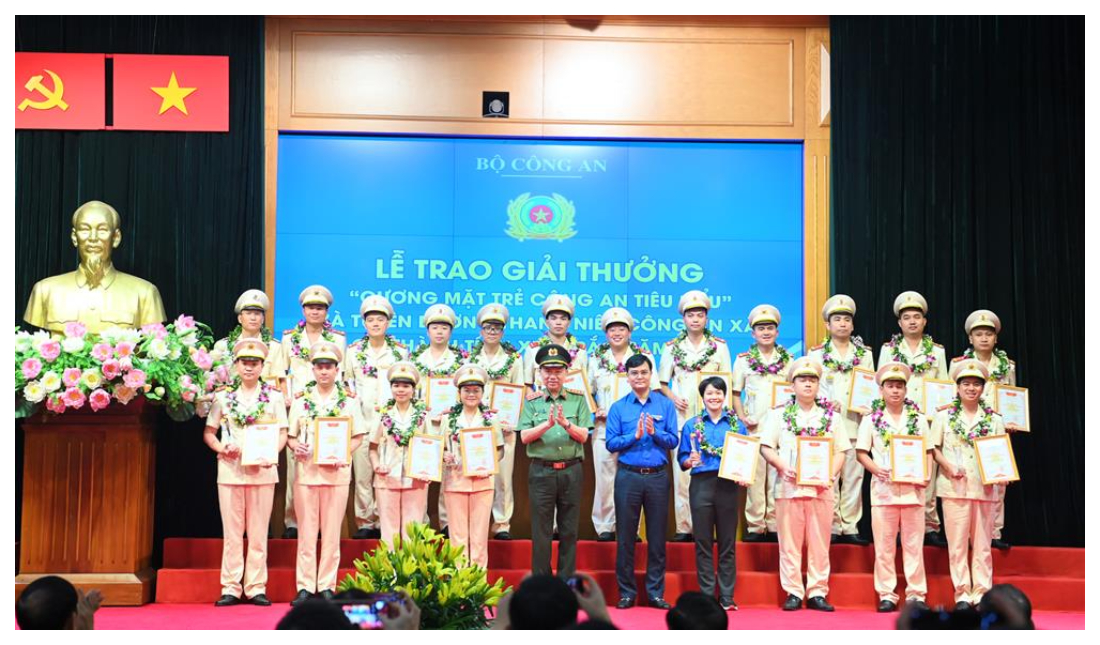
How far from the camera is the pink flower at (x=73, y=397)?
22.3ft

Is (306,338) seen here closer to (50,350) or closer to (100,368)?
(100,368)

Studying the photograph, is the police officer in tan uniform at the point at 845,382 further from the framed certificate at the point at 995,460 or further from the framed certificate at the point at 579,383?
the framed certificate at the point at 579,383

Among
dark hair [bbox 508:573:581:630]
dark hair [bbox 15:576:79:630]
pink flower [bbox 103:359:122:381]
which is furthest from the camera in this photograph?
pink flower [bbox 103:359:122:381]

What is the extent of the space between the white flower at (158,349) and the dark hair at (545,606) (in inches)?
162

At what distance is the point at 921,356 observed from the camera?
8.28 metres

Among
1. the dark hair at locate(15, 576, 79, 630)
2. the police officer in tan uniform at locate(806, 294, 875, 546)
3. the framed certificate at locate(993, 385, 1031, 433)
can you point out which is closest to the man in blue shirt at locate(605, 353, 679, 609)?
the police officer in tan uniform at locate(806, 294, 875, 546)

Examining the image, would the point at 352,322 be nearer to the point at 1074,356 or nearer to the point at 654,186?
the point at 654,186

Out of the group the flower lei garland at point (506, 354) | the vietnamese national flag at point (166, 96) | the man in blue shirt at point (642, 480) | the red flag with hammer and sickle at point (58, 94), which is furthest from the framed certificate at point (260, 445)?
the red flag with hammer and sickle at point (58, 94)

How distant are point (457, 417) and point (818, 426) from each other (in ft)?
6.86

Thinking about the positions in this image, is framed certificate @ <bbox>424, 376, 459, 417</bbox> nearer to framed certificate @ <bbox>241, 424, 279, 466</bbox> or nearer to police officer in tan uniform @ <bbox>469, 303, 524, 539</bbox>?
police officer in tan uniform @ <bbox>469, 303, 524, 539</bbox>

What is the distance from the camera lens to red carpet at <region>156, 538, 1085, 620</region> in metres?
7.35

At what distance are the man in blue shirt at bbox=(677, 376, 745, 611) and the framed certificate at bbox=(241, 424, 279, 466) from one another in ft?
7.63

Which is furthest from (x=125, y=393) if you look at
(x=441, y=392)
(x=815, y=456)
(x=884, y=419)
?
(x=884, y=419)

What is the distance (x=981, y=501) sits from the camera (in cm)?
741
